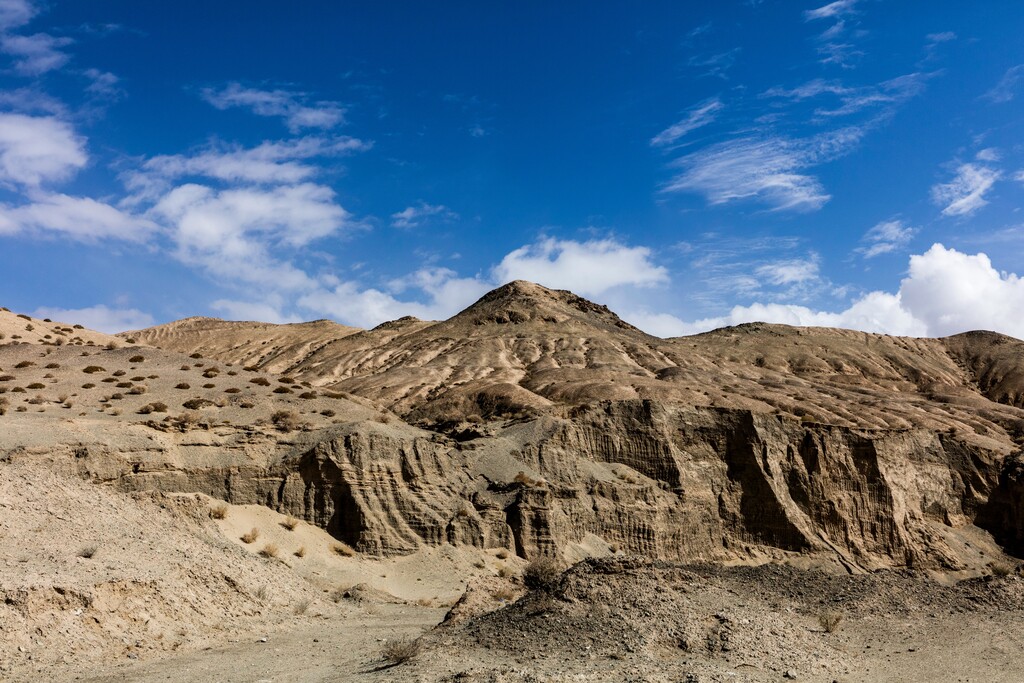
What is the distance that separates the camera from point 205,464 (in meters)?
28.3

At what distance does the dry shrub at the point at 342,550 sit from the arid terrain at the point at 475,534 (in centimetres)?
8

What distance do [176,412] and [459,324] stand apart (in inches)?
2398

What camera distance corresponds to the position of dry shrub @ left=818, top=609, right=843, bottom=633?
19.2 metres

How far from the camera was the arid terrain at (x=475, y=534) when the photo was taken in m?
16.5

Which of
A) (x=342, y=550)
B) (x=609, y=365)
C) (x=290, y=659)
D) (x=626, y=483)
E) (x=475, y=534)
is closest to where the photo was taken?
(x=290, y=659)

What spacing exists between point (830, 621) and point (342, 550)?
15.4 metres

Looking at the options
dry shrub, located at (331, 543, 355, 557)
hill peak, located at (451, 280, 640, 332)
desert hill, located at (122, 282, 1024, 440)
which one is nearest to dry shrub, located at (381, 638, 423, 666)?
dry shrub, located at (331, 543, 355, 557)

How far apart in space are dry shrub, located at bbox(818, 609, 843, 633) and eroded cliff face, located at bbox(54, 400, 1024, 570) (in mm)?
12850

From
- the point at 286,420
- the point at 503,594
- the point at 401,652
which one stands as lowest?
the point at 401,652

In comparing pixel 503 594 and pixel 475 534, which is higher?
pixel 475 534

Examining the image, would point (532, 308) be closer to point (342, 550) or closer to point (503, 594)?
point (342, 550)

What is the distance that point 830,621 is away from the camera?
19375mm

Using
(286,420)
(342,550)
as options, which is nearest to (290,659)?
(342,550)

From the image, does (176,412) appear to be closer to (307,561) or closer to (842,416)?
(307,561)
